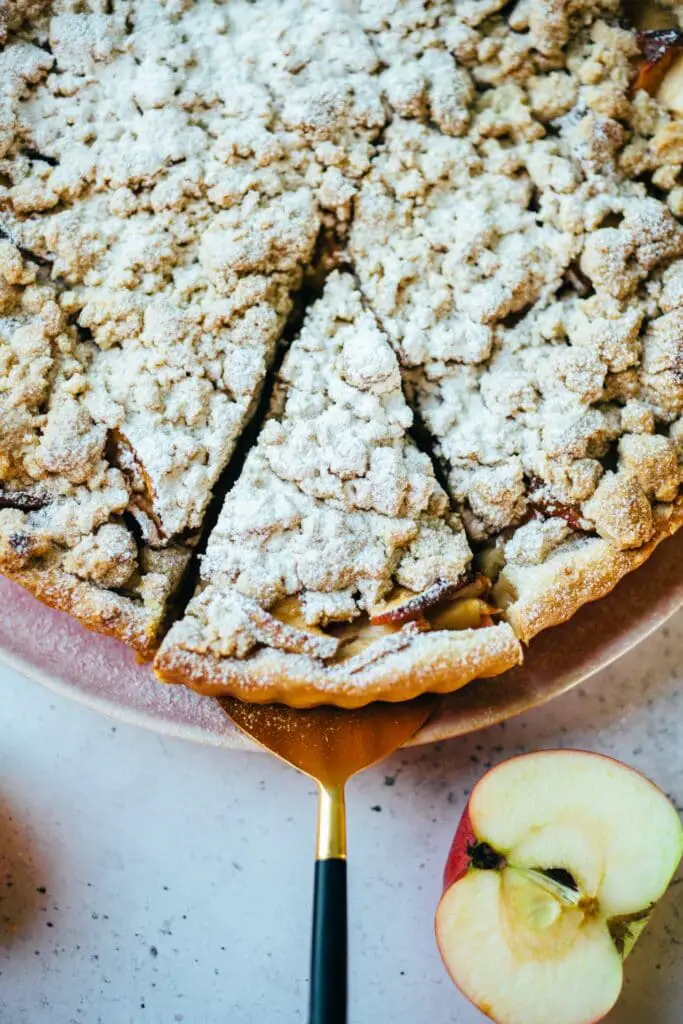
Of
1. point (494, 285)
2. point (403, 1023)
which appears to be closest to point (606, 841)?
point (403, 1023)

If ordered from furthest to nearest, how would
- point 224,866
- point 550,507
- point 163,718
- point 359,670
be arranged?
point 224,866 < point 163,718 < point 550,507 < point 359,670

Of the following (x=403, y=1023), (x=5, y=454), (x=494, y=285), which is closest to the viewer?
(x=5, y=454)

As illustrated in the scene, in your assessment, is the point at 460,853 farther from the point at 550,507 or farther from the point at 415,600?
the point at 550,507

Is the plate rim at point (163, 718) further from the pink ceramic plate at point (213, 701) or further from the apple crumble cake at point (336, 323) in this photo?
the apple crumble cake at point (336, 323)

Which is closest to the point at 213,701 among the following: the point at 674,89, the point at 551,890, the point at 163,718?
the point at 163,718

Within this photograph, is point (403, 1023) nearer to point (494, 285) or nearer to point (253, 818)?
point (253, 818)

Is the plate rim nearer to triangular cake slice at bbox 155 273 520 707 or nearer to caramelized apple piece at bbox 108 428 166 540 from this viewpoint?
triangular cake slice at bbox 155 273 520 707

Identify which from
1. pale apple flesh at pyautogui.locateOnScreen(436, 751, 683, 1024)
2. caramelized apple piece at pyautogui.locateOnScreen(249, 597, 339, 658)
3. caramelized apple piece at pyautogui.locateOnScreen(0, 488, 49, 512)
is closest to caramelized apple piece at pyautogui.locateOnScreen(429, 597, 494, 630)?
caramelized apple piece at pyautogui.locateOnScreen(249, 597, 339, 658)
